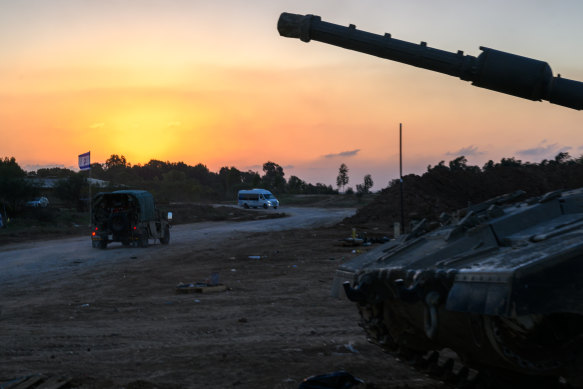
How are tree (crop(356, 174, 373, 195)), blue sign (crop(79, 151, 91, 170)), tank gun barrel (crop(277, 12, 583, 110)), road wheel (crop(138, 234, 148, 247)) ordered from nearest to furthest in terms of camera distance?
tank gun barrel (crop(277, 12, 583, 110)) < road wheel (crop(138, 234, 148, 247)) < blue sign (crop(79, 151, 91, 170)) < tree (crop(356, 174, 373, 195))

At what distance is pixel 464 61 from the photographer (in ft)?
23.2

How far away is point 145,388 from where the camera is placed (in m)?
5.85

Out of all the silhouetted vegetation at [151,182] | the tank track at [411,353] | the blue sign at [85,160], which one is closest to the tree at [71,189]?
the silhouetted vegetation at [151,182]

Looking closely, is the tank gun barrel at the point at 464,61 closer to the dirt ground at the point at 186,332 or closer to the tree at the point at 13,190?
the dirt ground at the point at 186,332

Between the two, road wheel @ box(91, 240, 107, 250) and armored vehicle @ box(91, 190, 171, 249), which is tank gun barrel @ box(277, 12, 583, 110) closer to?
armored vehicle @ box(91, 190, 171, 249)

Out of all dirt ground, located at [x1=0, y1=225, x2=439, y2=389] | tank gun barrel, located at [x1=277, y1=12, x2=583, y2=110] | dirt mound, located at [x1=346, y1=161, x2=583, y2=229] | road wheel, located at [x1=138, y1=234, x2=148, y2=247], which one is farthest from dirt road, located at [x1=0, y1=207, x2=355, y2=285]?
tank gun barrel, located at [x1=277, y1=12, x2=583, y2=110]

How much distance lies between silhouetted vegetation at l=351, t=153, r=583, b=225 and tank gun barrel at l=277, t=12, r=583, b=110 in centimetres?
2491

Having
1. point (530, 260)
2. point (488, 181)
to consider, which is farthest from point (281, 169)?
point (530, 260)

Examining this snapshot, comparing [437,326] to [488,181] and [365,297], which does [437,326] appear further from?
[488,181]

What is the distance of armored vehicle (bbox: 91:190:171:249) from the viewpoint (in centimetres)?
2283

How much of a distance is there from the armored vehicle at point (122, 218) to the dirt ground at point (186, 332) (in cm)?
702

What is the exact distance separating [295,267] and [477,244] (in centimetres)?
1196

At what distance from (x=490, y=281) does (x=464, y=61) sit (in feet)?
13.3

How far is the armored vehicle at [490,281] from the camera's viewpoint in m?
3.65
